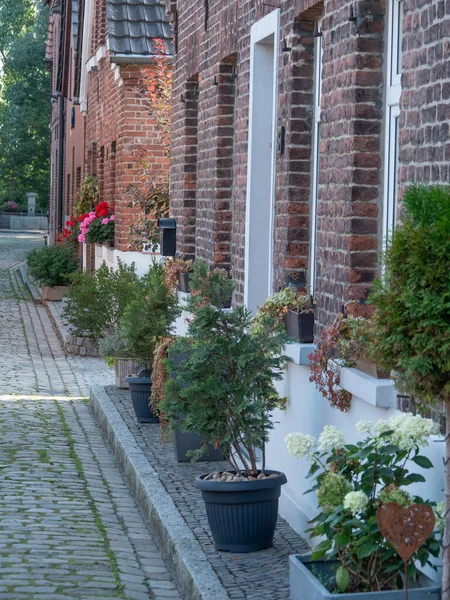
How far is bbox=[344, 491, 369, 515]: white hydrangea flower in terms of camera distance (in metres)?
3.89

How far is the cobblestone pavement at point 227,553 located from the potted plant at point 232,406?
0.42 ft

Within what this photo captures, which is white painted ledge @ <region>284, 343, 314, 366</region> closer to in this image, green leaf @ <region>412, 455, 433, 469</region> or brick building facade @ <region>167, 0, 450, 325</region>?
brick building facade @ <region>167, 0, 450, 325</region>

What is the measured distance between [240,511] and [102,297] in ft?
28.0

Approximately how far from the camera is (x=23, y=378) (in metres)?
12.8

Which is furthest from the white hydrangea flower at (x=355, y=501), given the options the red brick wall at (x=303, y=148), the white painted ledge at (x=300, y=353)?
the white painted ledge at (x=300, y=353)

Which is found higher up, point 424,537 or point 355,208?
point 355,208

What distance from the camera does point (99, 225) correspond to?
17859 mm

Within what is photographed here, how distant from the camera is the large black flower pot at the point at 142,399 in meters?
9.35

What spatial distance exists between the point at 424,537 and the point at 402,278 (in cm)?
89

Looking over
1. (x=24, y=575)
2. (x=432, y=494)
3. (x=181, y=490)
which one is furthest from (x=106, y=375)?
(x=432, y=494)

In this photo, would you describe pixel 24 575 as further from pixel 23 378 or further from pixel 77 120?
pixel 77 120

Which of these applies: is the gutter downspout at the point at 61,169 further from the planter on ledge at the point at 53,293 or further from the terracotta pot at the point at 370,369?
the terracotta pot at the point at 370,369

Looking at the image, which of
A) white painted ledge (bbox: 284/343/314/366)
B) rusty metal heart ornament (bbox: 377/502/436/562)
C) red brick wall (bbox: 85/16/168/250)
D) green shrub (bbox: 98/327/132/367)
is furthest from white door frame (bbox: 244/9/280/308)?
red brick wall (bbox: 85/16/168/250)

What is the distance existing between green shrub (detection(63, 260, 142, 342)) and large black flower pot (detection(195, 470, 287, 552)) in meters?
8.03
